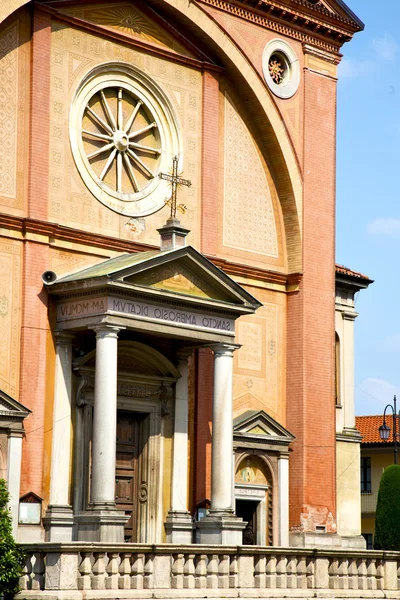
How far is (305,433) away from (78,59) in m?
9.65

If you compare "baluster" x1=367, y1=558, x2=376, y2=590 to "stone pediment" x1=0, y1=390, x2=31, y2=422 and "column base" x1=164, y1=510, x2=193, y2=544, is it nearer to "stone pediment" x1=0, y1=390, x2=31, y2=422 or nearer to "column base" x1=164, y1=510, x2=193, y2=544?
"column base" x1=164, y1=510, x2=193, y2=544

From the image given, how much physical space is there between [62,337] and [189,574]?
581 cm

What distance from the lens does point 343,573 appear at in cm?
2405

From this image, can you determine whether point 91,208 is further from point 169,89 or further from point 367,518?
point 367,518

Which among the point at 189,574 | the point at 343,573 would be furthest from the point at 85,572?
the point at 343,573

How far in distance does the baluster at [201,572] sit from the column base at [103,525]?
241cm

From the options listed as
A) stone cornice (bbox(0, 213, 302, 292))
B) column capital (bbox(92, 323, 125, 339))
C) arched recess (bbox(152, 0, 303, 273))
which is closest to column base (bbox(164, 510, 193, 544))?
column capital (bbox(92, 323, 125, 339))

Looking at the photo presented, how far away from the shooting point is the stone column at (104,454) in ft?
77.6

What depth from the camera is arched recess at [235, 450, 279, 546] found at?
2847 centimetres

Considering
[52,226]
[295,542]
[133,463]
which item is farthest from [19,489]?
[295,542]

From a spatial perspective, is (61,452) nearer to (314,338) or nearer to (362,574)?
(362,574)

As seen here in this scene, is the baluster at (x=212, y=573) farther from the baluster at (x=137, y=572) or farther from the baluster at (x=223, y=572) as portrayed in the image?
the baluster at (x=137, y=572)

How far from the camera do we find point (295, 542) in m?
28.9

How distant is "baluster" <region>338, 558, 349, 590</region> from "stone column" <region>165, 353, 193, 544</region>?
378 cm
